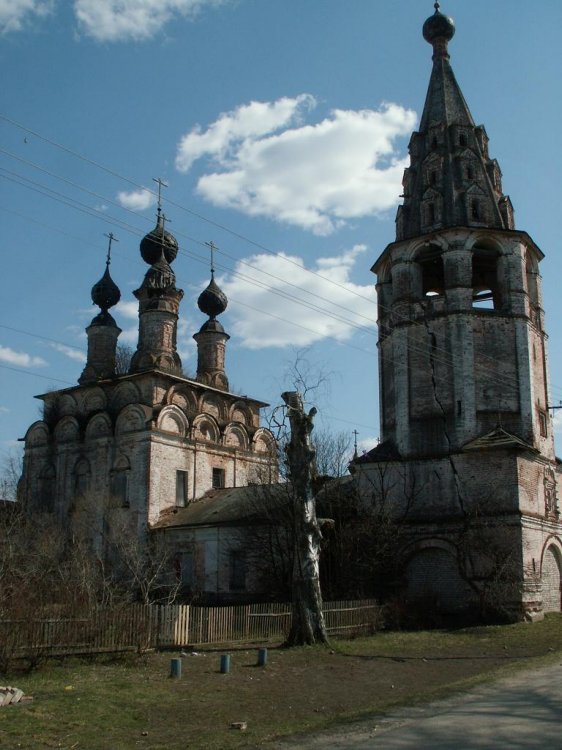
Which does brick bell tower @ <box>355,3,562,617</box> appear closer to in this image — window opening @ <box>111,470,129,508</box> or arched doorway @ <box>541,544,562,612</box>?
arched doorway @ <box>541,544,562,612</box>

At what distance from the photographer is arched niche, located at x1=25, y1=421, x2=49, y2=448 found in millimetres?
35438

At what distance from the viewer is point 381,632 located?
790 inches

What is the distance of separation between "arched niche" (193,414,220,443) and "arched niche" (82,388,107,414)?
4.17 meters

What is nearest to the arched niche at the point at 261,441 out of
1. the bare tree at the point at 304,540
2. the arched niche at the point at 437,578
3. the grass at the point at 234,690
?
the arched niche at the point at 437,578

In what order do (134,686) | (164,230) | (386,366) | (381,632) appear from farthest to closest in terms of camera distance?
(164,230)
(386,366)
(381,632)
(134,686)

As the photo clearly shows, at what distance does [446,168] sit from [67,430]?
63.7 ft

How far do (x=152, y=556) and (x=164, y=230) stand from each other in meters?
15.1

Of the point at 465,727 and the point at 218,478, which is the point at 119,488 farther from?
the point at 465,727

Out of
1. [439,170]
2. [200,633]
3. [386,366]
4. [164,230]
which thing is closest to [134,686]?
[200,633]

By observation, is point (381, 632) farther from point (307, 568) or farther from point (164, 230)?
point (164, 230)

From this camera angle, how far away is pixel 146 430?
3130 cm

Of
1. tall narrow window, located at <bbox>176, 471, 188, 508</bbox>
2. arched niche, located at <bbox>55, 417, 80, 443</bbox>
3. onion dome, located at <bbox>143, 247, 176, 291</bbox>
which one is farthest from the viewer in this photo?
onion dome, located at <bbox>143, 247, 176, 291</bbox>

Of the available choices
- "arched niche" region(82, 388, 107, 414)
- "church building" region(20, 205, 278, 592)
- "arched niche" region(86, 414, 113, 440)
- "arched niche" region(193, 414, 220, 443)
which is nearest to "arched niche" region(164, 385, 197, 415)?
"church building" region(20, 205, 278, 592)

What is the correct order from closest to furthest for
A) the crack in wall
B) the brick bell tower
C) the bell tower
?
1. the brick bell tower
2. the crack in wall
3. the bell tower
